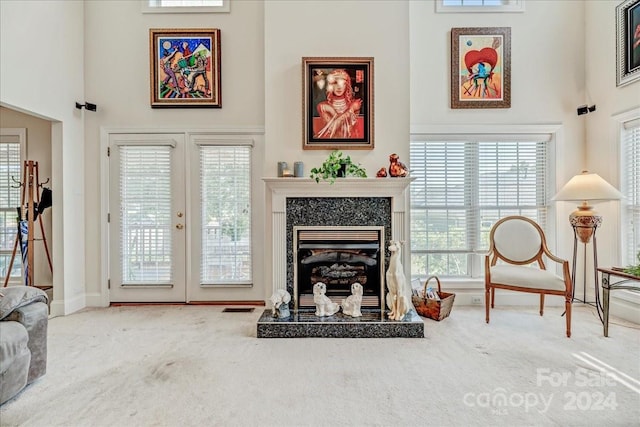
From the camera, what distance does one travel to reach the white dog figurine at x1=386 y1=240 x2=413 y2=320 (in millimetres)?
3186

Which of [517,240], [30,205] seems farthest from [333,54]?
[30,205]

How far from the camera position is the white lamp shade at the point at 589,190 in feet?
11.2

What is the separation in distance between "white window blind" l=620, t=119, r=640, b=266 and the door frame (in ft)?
13.4

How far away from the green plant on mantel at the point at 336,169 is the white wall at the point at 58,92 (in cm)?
288

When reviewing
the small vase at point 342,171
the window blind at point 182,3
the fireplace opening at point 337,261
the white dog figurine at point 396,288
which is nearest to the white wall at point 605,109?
the white dog figurine at point 396,288

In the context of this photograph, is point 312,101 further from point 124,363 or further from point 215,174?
point 124,363

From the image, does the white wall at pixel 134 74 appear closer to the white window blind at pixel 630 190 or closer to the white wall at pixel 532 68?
the white wall at pixel 532 68

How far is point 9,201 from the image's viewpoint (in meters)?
4.28

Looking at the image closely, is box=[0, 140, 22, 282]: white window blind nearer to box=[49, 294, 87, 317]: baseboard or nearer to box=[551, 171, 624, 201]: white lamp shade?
box=[49, 294, 87, 317]: baseboard

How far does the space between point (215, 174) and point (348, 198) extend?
175 cm

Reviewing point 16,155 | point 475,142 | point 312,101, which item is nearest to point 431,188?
point 475,142

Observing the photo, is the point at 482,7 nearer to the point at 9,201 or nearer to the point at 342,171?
the point at 342,171

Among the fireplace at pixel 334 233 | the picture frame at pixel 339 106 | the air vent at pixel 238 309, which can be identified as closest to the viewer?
the fireplace at pixel 334 233

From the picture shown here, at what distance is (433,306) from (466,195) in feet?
5.03
